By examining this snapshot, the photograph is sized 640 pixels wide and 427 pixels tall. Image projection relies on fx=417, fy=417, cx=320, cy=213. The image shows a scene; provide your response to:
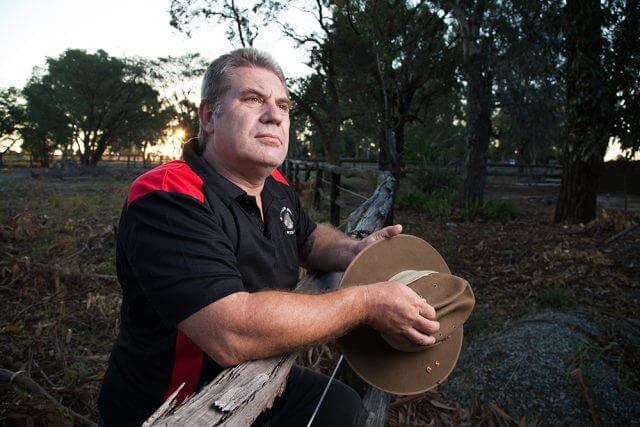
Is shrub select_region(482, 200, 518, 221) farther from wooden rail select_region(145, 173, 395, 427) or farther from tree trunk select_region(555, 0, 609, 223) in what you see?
wooden rail select_region(145, 173, 395, 427)

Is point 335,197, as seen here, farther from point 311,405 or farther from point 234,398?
point 234,398

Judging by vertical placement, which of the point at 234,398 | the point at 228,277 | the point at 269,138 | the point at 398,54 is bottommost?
the point at 234,398

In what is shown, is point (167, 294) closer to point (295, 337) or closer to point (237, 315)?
point (237, 315)

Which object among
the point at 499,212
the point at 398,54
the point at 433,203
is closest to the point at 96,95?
the point at 398,54

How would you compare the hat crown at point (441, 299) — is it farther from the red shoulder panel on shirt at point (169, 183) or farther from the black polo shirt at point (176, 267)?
the red shoulder panel on shirt at point (169, 183)

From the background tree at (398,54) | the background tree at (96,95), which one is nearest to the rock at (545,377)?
the background tree at (398,54)

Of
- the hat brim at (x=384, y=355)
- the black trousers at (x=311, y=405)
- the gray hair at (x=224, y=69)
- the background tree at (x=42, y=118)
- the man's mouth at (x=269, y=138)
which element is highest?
the background tree at (x=42, y=118)

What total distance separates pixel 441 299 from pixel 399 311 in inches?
8.2

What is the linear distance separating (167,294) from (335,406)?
0.92 meters

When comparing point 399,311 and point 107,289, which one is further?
point 107,289

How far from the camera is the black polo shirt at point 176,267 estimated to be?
42.4 inches

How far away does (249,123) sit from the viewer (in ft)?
5.11

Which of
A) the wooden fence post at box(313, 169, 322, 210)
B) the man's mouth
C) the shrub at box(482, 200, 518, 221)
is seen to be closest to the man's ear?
the man's mouth

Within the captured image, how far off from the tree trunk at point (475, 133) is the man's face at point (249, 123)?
908 centimetres
